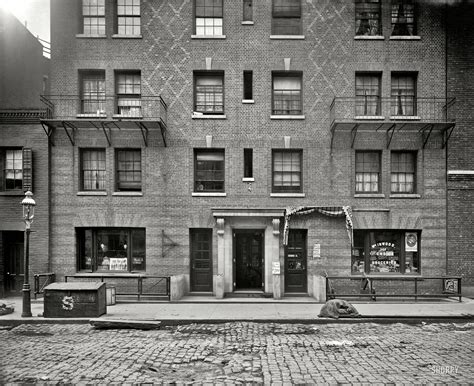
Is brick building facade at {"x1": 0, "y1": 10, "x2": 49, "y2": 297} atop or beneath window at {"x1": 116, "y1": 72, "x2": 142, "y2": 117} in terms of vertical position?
beneath

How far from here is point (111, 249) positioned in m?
18.5

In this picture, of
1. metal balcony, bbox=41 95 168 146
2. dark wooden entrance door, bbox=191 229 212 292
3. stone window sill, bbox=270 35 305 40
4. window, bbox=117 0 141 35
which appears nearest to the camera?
metal balcony, bbox=41 95 168 146

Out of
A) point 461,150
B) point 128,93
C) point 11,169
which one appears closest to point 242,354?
point 128,93

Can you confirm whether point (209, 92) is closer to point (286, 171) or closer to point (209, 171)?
point (209, 171)

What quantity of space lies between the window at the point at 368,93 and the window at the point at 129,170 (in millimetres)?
10594

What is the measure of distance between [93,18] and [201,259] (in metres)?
12.5

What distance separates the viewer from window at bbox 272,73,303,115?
1845 cm

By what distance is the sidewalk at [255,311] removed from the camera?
44.0 ft

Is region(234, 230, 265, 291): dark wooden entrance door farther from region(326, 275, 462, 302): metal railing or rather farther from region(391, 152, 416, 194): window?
region(391, 152, 416, 194): window

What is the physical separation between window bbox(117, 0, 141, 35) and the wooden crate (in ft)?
39.3

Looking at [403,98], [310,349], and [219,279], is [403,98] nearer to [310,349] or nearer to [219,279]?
[219,279]

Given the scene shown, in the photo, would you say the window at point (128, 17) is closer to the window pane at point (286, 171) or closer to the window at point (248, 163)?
the window at point (248, 163)

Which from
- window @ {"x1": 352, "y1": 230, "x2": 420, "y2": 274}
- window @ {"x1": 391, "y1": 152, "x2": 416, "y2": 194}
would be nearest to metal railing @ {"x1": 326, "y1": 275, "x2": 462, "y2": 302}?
window @ {"x1": 352, "y1": 230, "x2": 420, "y2": 274}

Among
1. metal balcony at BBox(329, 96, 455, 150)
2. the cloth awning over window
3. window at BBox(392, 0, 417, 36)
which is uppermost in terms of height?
window at BBox(392, 0, 417, 36)
